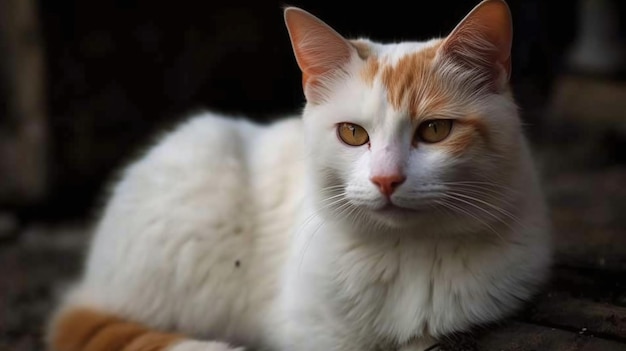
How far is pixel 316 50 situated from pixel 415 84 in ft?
1.02

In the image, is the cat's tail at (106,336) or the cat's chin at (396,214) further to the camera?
the cat's tail at (106,336)

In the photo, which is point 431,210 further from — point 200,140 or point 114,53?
point 114,53

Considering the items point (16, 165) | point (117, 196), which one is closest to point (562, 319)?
point (117, 196)

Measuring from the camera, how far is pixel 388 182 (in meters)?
1.58

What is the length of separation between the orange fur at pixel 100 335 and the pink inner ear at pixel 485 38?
1.14 metres

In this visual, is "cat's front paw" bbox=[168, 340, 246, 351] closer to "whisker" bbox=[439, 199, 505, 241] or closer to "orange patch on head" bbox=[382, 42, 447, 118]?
"whisker" bbox=[439, 199, 505, 241]

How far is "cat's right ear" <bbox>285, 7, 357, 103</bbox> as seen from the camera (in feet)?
5.93

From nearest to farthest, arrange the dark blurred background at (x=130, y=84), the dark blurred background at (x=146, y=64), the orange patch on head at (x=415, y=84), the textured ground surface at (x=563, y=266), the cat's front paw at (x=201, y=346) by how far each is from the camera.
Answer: the orange patch on head at (x=415, y=84), the textured ground surface at (x=563, y=266), the cat's front paw at (x=201, y=346), the dark blurred background at (x=130, y=84), the dark blurred background at (x=146, y=64)

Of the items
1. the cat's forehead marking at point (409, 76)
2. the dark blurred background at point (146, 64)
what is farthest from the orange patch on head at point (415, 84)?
the dark blurred background at point (146, 64)

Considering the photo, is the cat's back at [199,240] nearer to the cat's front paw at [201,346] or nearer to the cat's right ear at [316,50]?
the cat's front paw at [201,346]

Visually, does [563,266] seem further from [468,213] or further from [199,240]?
[199,240]

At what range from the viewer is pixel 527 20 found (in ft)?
10.7

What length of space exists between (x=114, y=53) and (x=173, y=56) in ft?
1.10

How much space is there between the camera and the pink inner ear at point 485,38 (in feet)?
5.51
